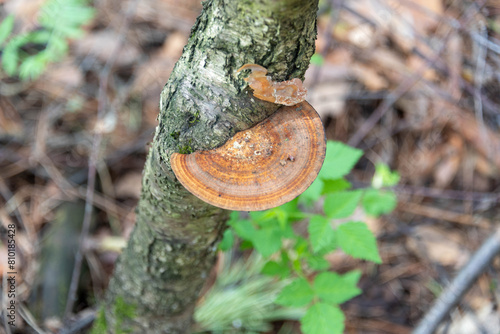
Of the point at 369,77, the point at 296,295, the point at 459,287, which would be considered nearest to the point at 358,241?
the point at 296,295

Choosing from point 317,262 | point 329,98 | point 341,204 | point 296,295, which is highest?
point 329,98

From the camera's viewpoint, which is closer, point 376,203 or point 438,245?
point 376,203

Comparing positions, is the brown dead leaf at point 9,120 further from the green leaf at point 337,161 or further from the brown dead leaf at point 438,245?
the brown dead leaf at point 438,245

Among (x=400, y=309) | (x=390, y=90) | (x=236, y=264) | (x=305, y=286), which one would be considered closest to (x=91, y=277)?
(x=236, y=264)

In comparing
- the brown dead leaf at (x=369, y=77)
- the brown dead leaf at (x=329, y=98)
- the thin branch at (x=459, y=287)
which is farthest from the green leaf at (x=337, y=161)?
the brown dead leaf at (x=369, y=77)

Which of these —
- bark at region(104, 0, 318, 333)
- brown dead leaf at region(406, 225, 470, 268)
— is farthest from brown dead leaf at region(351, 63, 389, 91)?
bark at region(104, 0, 318, 333)

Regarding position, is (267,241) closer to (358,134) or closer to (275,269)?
(275,269)

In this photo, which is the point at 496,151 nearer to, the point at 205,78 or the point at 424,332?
the point at 424,332
